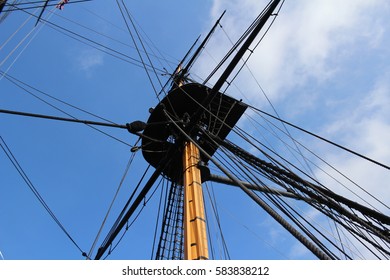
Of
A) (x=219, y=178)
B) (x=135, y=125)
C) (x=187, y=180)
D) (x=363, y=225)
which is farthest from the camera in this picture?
(x=219, y=178)

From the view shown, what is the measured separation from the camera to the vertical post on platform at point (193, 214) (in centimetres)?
464

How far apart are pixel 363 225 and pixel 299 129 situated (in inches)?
74.5

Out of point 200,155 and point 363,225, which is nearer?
point 363,225

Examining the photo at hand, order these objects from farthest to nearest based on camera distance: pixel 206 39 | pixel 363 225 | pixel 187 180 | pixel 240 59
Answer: pixel 206 39 → pixel 187 180 → pixel 240 59 → pixel 363 225

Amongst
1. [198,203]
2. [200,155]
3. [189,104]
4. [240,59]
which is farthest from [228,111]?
[198,203]

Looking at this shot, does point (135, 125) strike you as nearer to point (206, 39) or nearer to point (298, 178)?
Answer: point (298, 178)

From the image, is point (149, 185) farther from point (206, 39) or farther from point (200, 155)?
point (206, 39)

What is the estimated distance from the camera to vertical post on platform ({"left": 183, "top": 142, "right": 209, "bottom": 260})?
464 centimetres

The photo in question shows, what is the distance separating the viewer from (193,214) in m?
5.29

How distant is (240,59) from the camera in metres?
5.74

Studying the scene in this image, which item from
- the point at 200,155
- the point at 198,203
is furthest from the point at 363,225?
the point at 200,155

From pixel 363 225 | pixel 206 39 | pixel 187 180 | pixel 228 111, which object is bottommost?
pixel 363 225

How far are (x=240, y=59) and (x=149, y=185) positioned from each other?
11.2ft

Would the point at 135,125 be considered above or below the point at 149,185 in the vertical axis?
below
